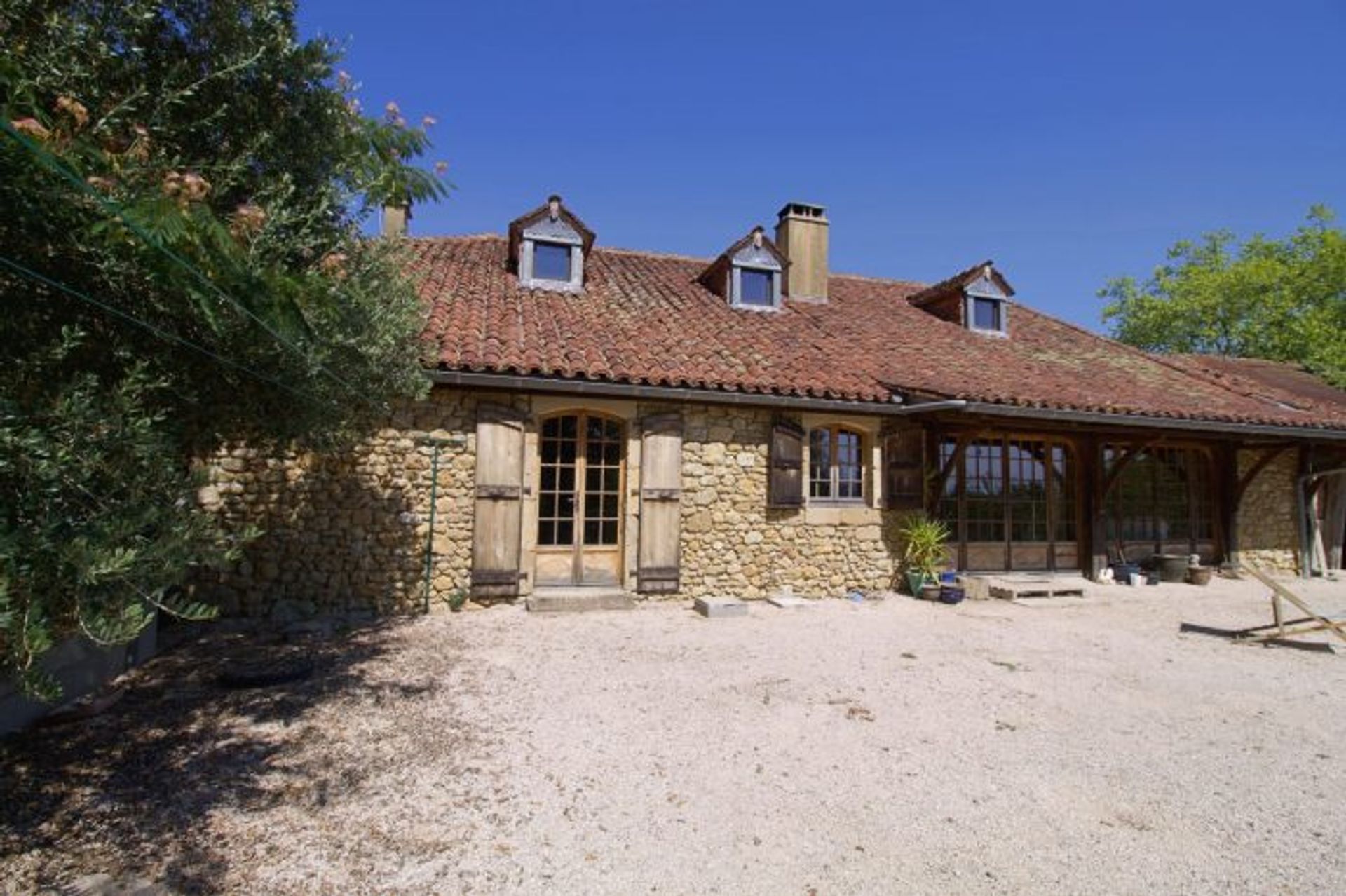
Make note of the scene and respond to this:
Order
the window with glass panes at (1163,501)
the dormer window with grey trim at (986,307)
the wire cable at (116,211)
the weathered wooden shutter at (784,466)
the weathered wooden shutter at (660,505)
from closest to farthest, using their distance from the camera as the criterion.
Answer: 1. the wire cable at (116,211)
2. the weathered wooden shutter at (660,505)
3. the weathered wooden shutter at (784,466)
4. the window with glass panes at (1163,501)
5. the dormer window with grey trim at (986,307)

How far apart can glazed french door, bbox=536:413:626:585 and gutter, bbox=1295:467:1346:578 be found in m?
12.4

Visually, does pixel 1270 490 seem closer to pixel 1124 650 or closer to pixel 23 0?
pixel 1124 650

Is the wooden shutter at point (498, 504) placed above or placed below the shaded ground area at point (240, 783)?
above

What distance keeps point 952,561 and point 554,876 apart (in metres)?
8.67

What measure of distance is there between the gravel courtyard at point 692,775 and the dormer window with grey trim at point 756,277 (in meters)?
7.00

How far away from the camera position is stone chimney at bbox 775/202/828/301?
12.8 metres

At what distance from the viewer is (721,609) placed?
25.6 feet

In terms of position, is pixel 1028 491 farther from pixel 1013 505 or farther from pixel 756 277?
pixel 756 277

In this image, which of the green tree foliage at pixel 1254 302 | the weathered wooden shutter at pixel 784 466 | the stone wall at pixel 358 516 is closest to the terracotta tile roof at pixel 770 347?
the weathered wooden shutter at pixel 784 466

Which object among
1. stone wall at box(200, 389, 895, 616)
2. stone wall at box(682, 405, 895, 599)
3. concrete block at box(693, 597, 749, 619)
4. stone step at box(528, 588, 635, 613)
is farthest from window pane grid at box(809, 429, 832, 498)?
stone step at box(528, 588, 635, 613)

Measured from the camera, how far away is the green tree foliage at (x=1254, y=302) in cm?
2350

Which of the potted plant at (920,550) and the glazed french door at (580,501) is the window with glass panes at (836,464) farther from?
the glazed french door at (580,501)

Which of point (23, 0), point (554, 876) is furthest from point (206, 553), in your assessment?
point (23, 0)

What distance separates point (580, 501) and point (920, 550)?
15.5 ft
